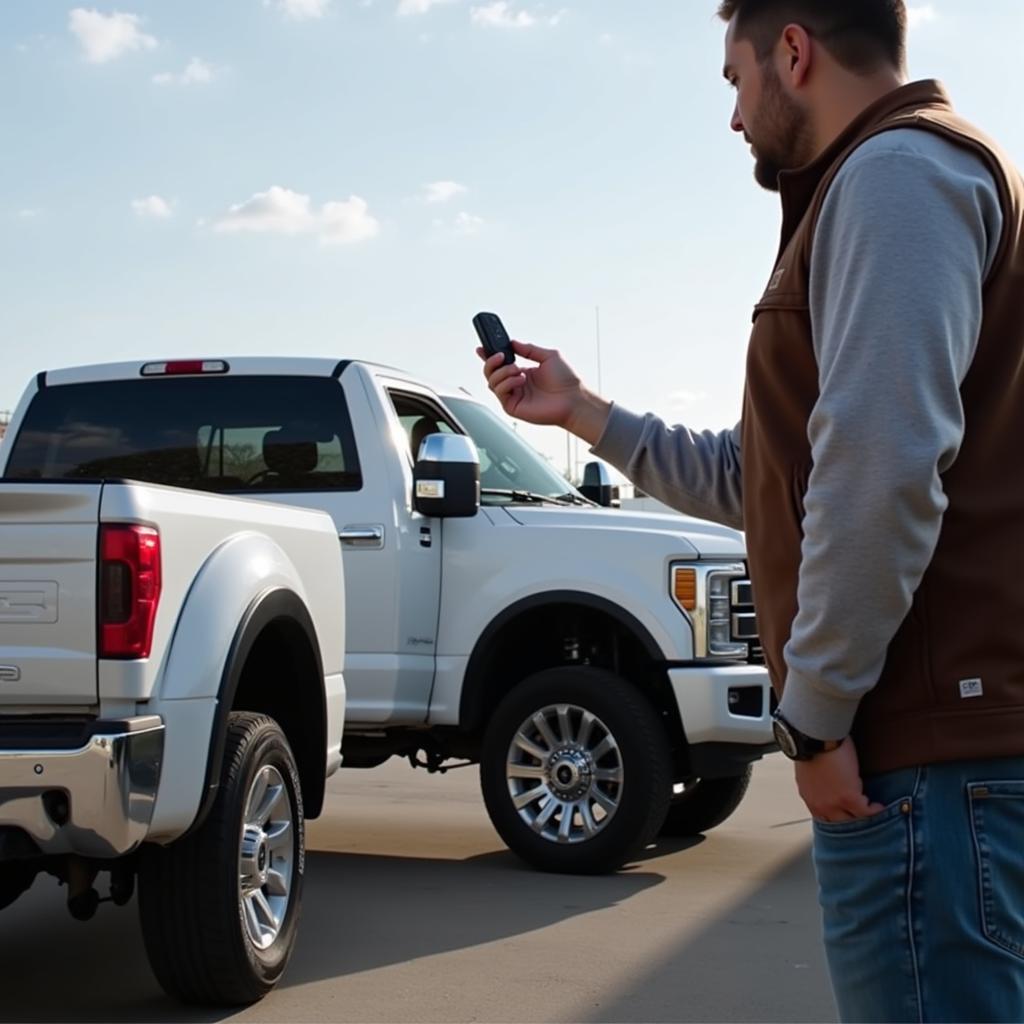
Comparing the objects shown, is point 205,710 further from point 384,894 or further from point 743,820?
point 743,820

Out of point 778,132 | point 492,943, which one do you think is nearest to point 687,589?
point 492,943

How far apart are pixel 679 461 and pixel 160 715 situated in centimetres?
189

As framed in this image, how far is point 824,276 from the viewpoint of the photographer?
2170 millimetres

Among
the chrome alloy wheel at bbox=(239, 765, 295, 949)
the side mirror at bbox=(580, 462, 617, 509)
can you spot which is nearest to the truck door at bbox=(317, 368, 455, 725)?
the side mirror at bbox=(580, 462, 617, 509)

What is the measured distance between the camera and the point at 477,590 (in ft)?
24.6

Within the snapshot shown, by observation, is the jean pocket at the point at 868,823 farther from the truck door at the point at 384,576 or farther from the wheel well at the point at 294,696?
the truck door at the point at 384,576

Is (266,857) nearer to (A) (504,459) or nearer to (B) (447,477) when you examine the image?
(B) (447,477)

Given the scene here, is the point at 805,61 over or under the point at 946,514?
over

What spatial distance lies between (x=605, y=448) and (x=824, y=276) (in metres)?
0.84

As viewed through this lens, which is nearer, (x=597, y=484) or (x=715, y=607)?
(x=715, y=607)

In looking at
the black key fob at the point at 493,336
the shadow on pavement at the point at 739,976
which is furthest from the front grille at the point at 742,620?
the black key fob at the point at 493,336

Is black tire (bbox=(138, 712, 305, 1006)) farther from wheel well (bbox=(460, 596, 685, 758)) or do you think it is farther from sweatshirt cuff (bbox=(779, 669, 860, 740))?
sweatshirt cuff (bbox=(779, 669, 860, 740))

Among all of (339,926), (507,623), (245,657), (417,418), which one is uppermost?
(417,418)

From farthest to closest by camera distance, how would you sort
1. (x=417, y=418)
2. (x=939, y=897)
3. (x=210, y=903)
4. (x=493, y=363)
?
(x=417, y=418) < (x=210, y=903) < (x=493, y=363) < (x=939, y=897)
